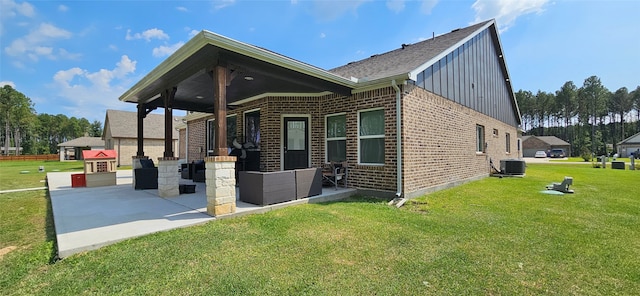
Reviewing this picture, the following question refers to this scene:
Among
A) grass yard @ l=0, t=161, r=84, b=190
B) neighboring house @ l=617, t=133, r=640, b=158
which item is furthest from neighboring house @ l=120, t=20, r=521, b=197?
neighboring house @ l=617, t=133, r=640, b=158

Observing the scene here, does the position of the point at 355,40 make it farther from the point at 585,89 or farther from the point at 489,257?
the point at 585,89

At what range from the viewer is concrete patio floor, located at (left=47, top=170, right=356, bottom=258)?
3.59 m

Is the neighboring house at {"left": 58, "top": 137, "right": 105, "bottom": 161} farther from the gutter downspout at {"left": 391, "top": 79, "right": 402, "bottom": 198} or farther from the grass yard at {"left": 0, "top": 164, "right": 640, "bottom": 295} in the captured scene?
the gutter downspout at {"left": 391, "top": 79, "right": 402, "bottom": 198}

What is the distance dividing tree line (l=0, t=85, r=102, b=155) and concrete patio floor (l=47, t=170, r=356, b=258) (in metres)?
55.6

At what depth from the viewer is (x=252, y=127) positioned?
9148 millimetres

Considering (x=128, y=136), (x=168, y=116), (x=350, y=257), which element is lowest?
(x=350, y=257)

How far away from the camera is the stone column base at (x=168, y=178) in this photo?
21.2 feet

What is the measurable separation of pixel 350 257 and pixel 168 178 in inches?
200

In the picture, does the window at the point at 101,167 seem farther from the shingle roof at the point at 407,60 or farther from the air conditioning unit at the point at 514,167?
the air conditioning unit at the point at 514,167

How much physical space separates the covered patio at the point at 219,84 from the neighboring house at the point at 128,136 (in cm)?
2061

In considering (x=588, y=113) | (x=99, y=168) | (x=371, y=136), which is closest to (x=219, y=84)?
(x=371, y=136)

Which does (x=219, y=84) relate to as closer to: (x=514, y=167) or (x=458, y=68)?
(x=458, y=68)

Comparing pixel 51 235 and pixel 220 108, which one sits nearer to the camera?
pixel 51 235

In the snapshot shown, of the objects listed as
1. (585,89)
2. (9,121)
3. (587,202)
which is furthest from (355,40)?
(585,89)
